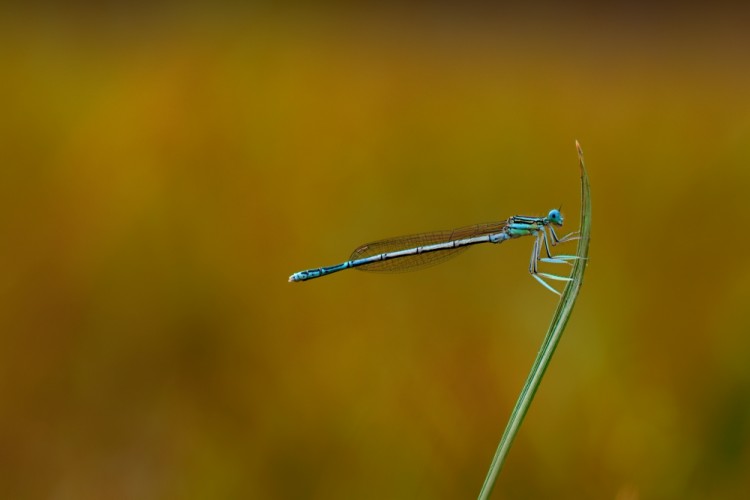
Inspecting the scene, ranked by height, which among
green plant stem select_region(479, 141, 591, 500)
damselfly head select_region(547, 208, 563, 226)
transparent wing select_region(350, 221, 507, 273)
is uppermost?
damselfly head select_region(547, 208, 563, 226)

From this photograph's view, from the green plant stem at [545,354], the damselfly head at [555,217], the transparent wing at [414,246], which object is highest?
the damselfly head at [555,217]

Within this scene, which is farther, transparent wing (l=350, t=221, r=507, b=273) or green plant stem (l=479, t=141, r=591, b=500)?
transparent wing (l=350, t=221, r=507, b=273)

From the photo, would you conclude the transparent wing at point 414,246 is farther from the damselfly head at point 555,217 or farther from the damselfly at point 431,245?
the damselfly head at point 555,217

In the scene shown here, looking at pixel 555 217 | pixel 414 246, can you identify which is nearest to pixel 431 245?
pixel 414 246

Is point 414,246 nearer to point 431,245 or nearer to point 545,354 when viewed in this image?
point 431,245

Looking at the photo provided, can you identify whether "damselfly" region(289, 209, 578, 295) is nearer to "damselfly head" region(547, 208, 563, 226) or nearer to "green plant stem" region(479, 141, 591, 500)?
"damselfly head" region(547, 208, 563, 226)

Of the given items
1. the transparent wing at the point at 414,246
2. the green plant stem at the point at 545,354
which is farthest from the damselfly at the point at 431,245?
the green plant stem at the point at 545,354

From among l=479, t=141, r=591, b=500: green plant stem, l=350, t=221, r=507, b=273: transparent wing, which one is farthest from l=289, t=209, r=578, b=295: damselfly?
l=479, t=141, r=591, b=500: green plant stem

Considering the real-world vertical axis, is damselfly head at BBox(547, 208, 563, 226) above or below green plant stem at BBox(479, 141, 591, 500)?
above
